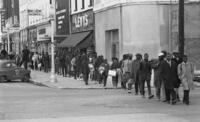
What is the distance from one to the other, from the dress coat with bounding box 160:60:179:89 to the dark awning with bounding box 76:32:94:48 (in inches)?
746

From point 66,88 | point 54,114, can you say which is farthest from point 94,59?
point 54,114

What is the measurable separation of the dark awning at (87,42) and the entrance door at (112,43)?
10.00ft

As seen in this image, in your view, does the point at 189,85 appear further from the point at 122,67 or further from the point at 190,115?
the point at 122,67

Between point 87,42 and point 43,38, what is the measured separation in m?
13.8

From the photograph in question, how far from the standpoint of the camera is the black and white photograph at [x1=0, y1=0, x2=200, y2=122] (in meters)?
14.6

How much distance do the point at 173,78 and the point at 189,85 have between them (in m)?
0.60

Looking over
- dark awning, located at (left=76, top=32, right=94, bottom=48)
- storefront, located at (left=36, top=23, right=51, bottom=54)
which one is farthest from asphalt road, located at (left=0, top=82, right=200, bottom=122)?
storefront, located at (left=36, top=23, right=51, bottom=54)

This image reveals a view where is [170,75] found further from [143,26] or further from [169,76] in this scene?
[143,26]

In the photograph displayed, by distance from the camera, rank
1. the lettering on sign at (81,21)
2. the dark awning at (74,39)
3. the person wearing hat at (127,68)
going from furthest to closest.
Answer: the lettering on sign at (81,21)
the dark awning at (74,39)
the person wearing hat at (127,68)

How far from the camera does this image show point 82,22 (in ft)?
125

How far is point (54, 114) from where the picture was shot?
13.6 m

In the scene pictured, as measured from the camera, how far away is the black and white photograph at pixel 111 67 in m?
14.6

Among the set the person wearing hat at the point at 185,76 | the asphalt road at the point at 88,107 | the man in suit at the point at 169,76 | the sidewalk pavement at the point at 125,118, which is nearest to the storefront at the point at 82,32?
the asphalt road at the point at 88,107

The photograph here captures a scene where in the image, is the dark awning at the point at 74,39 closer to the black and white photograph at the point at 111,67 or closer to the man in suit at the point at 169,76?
the black and white photograph at the point at 111,67
